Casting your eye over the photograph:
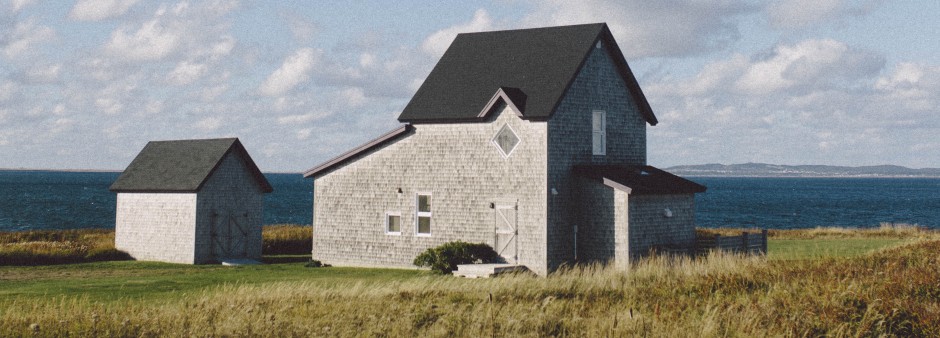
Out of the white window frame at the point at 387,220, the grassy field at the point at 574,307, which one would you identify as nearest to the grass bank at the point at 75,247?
the white window frame at the point at 387,220

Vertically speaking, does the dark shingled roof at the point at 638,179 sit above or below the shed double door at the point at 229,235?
above

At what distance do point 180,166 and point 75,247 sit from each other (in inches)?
196

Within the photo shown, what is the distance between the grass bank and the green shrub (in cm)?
1305

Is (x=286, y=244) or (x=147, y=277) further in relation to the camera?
(x=286, y=244)

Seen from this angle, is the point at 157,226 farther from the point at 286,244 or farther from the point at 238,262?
the point at 286,244

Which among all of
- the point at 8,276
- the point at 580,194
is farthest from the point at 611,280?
the point at 8,276

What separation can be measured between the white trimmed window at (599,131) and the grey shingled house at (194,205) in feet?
45.5

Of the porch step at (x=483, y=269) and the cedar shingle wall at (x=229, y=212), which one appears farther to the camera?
the cedar shingle wall at (x=229, y=212)

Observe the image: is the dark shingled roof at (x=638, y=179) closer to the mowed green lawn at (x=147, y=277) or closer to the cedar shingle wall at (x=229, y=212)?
the mowed green lawn at (x=147, y=277)

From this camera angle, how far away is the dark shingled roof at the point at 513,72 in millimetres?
30172

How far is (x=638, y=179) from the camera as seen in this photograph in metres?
30.1

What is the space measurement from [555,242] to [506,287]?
898cm

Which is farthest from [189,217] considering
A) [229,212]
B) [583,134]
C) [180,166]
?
[583,134]

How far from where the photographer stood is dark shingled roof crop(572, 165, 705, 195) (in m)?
28.9
